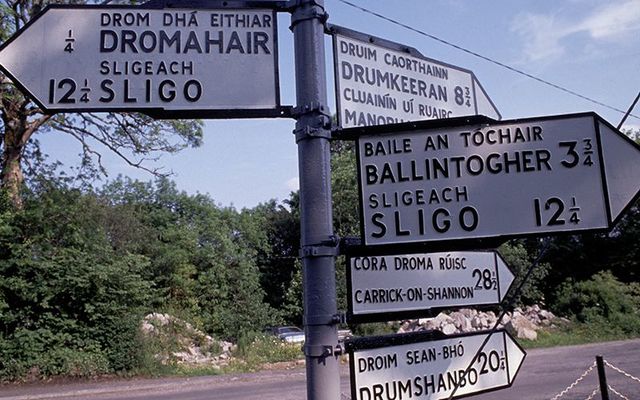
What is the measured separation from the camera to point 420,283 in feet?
8.10

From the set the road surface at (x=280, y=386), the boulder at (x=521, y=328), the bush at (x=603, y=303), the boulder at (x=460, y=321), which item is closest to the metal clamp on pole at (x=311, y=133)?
the road surface at (x=280, y=386)

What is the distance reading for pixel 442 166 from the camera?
209 centimetres

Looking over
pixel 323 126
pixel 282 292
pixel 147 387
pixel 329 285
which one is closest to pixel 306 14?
pixel 323 126

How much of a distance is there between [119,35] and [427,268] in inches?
60.1

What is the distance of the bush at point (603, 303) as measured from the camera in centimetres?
2502

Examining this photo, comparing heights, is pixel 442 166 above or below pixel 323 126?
below

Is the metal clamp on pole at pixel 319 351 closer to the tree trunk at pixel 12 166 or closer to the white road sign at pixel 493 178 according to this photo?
the white road sign at pixel 493 178

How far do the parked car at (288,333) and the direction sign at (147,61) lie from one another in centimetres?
2131

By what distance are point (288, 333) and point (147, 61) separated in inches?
945

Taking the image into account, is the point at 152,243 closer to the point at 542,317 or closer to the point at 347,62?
the point at 542,317

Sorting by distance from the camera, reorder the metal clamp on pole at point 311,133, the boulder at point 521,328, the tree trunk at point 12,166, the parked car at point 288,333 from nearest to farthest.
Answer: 1. the metal clamp on pole at point 311,133
2. the tree trunk at point 12,166
3. the boulder at point 521,328
4. the parked car at point 288,333

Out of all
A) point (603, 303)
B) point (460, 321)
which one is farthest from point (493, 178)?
point (603, 303)

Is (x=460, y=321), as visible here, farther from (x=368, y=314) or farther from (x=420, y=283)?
(x=368, y=314)

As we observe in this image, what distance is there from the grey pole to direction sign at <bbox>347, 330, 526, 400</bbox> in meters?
0.12
